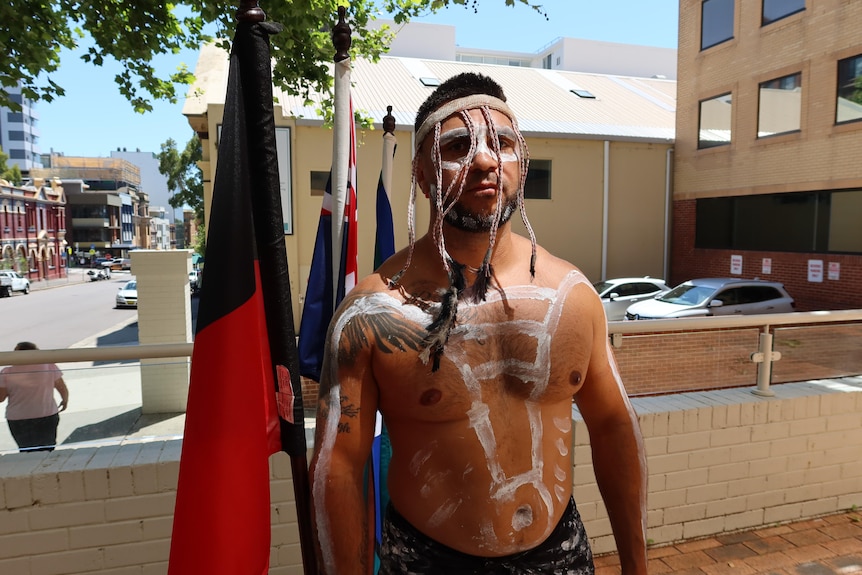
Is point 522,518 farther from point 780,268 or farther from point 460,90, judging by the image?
point 780,268

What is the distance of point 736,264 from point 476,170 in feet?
55.5

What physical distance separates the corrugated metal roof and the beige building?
0.05 metres

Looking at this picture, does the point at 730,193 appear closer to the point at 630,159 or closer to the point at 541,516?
the point at 630,159

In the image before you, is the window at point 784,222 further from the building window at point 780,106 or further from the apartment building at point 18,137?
the apartment building at point 18,137

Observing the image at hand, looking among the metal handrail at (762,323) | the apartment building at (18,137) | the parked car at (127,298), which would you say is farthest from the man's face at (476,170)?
the apartment building at (18,137)

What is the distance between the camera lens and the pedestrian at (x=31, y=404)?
268 centimetres

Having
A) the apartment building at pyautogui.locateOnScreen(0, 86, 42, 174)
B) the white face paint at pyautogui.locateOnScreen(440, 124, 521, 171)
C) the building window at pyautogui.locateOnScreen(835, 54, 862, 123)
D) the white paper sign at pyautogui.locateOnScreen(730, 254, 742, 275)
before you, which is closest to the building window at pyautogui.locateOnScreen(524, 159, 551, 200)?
the white paper sign at pyautogui.locateOnScreen(730, 254, 742, 275)

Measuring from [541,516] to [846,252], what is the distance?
15229mm

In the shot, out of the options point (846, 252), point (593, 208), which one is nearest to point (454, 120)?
point (846, 252)

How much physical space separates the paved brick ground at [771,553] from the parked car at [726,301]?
314 inches

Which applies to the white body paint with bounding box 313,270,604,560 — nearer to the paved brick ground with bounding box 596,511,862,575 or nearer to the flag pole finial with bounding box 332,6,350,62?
the flag pole finial with bounding box 332,6,350,62

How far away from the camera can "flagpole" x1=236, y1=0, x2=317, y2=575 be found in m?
1.54

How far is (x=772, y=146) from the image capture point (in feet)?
49.6

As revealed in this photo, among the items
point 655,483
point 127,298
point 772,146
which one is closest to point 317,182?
point 772,146
